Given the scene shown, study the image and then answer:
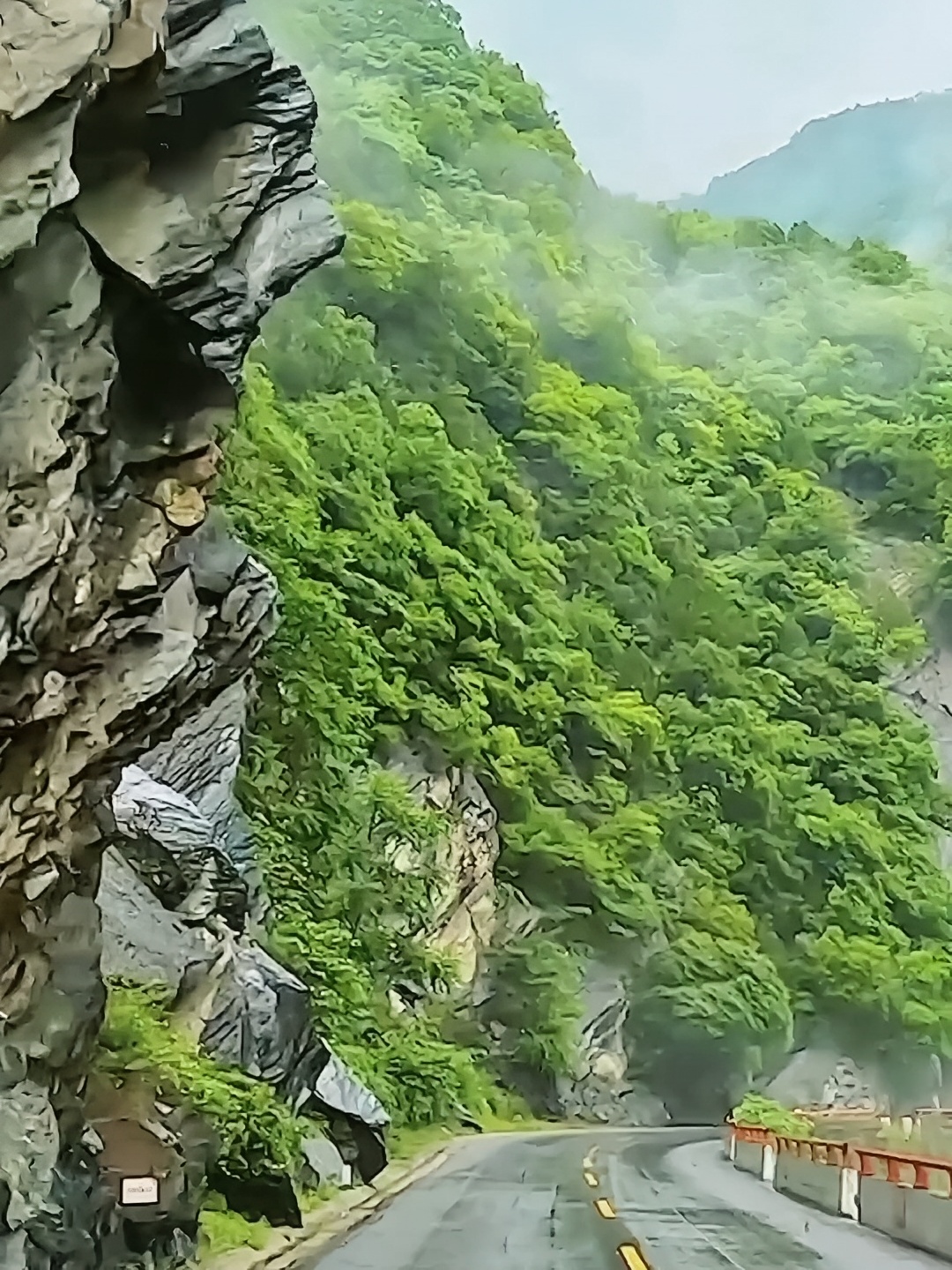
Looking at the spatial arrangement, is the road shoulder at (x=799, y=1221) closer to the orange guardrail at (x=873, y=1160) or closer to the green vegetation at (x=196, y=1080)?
the orange guardrail at (x=873, y=1160)

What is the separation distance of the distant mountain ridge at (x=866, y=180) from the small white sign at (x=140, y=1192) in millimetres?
51956

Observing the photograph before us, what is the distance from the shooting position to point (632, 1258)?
1101cm

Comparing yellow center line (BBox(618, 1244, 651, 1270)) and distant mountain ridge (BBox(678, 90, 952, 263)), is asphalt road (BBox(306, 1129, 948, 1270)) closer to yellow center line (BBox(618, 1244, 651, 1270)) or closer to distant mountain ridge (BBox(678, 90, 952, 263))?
yellow center line (BBox(618, 1244, 651, 1270))

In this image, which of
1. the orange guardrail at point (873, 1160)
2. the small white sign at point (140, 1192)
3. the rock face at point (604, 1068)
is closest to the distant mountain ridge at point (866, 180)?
the rock face at point (604, 1068)

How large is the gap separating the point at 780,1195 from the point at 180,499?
12.3 metres

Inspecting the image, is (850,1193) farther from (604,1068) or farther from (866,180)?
(866,180)

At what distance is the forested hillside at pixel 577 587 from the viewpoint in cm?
2588

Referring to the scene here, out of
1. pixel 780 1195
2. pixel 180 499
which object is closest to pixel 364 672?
pixel 780 1195

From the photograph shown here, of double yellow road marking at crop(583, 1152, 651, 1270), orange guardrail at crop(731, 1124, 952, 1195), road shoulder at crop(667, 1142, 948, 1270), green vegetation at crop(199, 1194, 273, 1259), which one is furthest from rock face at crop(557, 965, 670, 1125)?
green vegetation at crop(199, 1194, 273, 1259)

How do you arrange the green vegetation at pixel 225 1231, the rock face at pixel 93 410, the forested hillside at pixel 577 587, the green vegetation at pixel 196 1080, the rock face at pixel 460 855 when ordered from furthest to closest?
the rock face at pixel 460 855 → the forested hillside at pixel 577 587 → the green vegetation at pixel 196 1080 → the green vegetation at pixel 225 1231 → the rock face at pixel 93 410

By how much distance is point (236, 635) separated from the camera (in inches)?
407

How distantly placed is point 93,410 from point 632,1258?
270 inches

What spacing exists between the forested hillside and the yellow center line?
32.8 feet

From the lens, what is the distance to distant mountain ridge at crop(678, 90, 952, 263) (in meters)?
58.2
